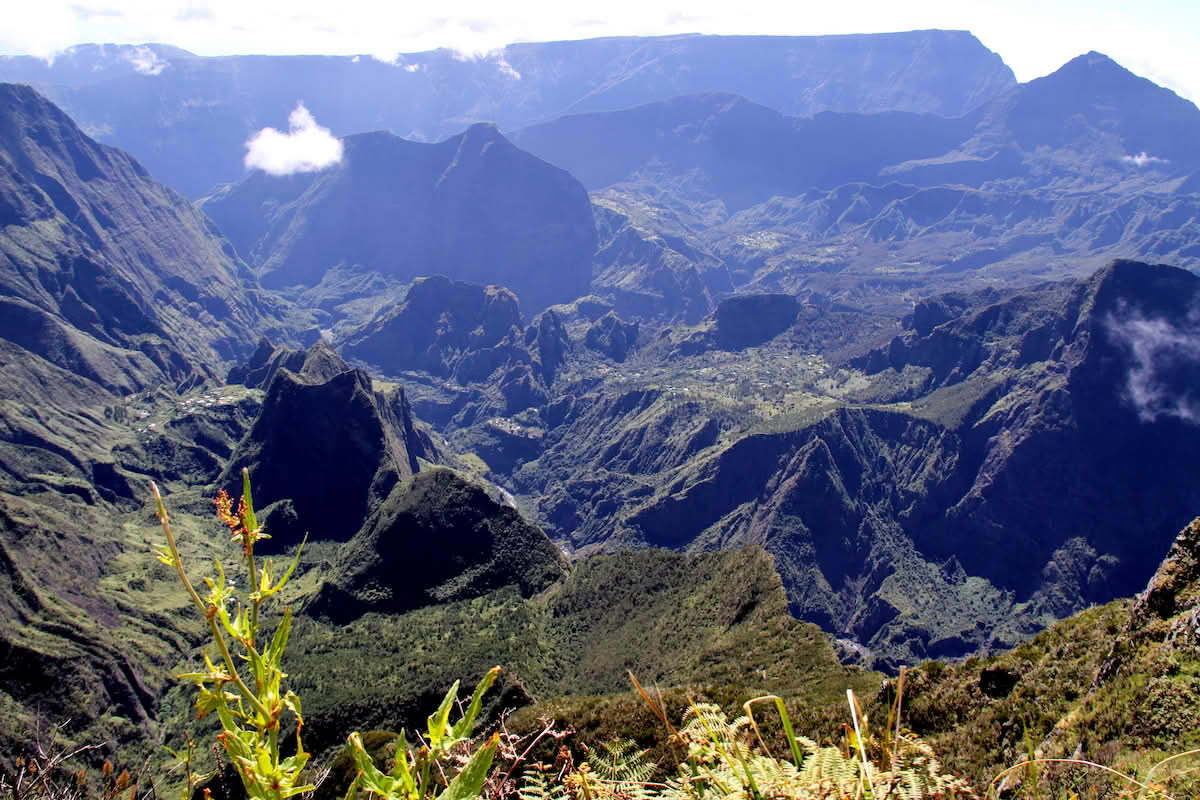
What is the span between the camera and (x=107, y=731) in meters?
78.3

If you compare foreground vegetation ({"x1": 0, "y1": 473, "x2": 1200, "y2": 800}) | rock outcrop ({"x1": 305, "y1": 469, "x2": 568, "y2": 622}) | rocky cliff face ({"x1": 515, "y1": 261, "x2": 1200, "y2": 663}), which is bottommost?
rocky cliff face ({"x1": 515, "y1": 261, "x2": 1200, "y2": 663})

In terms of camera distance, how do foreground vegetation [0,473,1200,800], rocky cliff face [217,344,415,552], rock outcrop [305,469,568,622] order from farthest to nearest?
1. rocky cliff face [217,344,415,552]
2. rock outcrop [305,469,568,622]
3. foreground vegetation [0,473,1200,800]

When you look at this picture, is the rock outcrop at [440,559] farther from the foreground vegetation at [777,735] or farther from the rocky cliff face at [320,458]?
the foreground vegetation at [777,735]

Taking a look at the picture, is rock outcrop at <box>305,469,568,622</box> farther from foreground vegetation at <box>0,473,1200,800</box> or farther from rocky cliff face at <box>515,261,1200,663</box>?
rocky cliff face at <box>515,261,1200,663</box>

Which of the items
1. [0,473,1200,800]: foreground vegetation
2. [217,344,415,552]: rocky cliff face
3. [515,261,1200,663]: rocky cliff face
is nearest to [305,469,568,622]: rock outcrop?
[217,344,415,552]: rocky cliff face

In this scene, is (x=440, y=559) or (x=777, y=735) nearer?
(x=777, y=735)

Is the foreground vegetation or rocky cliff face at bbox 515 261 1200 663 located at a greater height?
the foreground vegetation

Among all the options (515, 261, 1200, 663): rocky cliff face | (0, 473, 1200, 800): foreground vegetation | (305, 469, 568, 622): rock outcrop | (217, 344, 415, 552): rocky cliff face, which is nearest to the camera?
(0, 473, 1200, 800): foreground vegetation

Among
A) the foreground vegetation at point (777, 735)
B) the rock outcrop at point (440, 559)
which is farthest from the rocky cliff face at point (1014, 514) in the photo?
the foreground vegetation at point (777, 735)

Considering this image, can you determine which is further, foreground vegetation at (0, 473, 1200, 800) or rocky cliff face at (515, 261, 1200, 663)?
rocky cliff face at (515, 261, 1200, 663)

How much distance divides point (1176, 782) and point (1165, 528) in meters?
202

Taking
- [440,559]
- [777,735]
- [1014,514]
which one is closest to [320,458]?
[440,559]

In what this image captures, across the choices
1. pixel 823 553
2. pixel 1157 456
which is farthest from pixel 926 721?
pixel 1157 456

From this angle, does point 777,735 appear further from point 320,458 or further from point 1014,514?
point 1014,514
